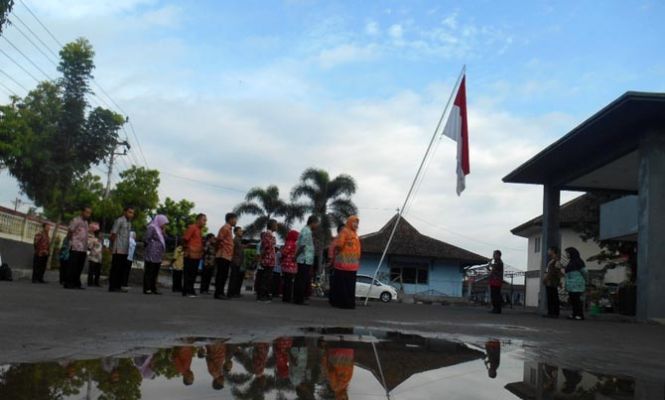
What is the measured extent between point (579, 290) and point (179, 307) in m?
8.18

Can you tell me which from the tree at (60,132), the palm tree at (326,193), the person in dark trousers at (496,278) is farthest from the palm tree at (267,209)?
the person in dark trousers at (496,278)

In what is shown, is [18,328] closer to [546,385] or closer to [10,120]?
[546,385]

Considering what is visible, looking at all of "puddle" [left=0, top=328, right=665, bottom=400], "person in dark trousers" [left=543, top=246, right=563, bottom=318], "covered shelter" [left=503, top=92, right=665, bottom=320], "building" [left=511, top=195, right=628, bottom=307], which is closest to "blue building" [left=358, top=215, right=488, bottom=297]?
"building" [left=511, top=195, right=628, bottom=307]

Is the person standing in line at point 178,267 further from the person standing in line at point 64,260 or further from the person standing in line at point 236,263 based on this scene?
the person standing in line at point 64,260

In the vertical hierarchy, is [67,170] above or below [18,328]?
above

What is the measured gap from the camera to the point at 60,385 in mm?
3168

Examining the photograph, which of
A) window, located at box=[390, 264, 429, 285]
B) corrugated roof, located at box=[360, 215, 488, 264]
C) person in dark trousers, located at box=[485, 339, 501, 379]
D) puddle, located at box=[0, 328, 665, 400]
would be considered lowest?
puddle, located at box=[0, 328, 665, 400]

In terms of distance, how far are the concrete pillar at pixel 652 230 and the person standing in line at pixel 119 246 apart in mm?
9960

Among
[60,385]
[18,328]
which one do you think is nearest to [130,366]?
[60,385]

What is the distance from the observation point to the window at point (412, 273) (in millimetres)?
44062

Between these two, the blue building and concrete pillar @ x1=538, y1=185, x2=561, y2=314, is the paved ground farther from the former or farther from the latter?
the blue building

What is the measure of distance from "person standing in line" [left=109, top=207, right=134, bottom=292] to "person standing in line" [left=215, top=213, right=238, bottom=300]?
1.72m

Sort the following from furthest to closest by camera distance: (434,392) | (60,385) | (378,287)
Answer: (378,287)
(434,392)
(60,385)

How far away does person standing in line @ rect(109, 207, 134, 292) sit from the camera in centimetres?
1243
